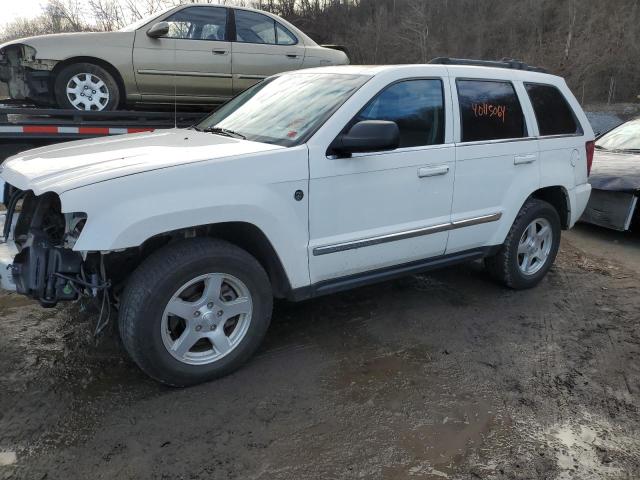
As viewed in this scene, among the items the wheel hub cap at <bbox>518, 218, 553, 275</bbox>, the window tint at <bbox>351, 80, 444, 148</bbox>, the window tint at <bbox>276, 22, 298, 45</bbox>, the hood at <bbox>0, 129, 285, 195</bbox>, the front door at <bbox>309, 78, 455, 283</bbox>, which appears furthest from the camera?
the window tint at <bbox>276, 22, 298, 45</bbox>

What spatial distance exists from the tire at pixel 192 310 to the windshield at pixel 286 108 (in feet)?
2.83

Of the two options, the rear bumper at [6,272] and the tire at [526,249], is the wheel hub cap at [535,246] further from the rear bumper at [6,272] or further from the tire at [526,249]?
the rear bumper at [6,272]

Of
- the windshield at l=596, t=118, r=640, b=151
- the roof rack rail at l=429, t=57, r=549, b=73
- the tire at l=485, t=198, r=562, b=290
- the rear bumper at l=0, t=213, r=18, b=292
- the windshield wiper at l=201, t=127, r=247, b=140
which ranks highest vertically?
the roof rack rail at l=429, t=57, r=549, b=73

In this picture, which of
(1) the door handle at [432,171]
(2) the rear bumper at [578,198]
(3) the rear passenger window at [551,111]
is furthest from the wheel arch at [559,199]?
(1) the door handle at [432,171]

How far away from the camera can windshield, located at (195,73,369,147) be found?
3.33 metres

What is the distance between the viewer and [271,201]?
300 cm

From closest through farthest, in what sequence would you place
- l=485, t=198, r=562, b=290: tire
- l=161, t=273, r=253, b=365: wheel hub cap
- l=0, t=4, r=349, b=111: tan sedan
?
l=161, t=273, r=253, b=365: wheel hub cap, l=485, t=198, r=562, b=290: tire, l=0, t=4, r=349, b=111: tan sedan

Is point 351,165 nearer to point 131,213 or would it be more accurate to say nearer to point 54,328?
point 131,213

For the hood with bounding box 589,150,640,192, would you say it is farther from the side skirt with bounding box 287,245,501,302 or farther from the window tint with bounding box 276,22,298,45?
the window tint with bounding box 276,22,298,45

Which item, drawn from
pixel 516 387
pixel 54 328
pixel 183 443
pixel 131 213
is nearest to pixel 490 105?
pixel 516 387

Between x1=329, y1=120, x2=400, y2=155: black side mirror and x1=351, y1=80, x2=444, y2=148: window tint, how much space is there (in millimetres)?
316

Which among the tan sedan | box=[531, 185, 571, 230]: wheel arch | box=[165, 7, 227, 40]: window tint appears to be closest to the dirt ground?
box=[531, 185, 571, 230]: wheel arch

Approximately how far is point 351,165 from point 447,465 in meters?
1.79

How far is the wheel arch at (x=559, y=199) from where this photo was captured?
474 cm
